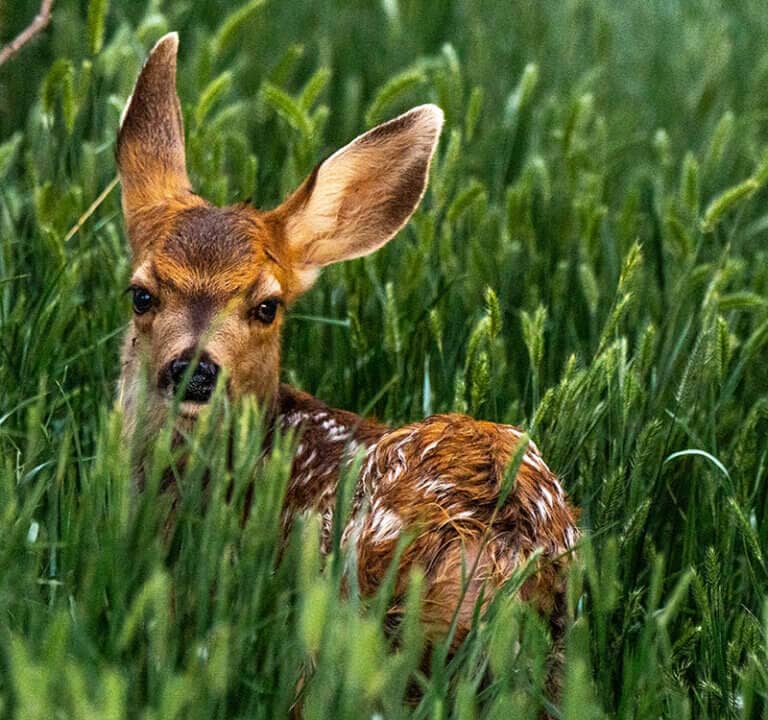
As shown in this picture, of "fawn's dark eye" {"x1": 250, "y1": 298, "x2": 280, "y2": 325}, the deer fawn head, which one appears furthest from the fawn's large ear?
"fawn's dark eye" {"x1": 250, "y1": 298, "x2": 280, "y2": 325}

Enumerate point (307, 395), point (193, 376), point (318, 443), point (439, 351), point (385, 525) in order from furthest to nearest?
point (439, 351) → point (307, 395) → point (318, 443) → point (193, 376) → point (385, 525)

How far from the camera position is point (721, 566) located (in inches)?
154

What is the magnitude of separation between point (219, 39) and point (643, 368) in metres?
1.97

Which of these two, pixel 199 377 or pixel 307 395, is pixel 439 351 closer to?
pixel 307 395

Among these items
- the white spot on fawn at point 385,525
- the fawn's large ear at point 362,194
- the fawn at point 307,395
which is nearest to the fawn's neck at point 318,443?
the fawn at point 307,395

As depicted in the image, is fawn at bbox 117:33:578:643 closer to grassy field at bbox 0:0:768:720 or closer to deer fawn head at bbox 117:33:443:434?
deer fawn head at bbox 117:33:443:434

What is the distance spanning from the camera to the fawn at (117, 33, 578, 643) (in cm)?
330

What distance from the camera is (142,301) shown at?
4305 millimetres

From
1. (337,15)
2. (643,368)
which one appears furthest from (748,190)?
(337,15)

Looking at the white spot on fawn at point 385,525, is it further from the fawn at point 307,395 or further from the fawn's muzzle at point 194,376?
the fawn's muzzle at point 194,376

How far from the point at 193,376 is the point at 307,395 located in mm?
659

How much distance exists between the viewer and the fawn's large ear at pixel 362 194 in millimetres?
4727

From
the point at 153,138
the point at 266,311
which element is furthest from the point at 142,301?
the point at 153,138

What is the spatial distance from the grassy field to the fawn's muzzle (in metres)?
0.23
